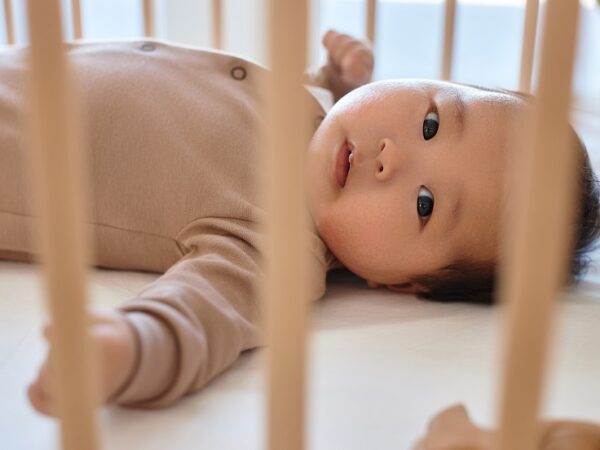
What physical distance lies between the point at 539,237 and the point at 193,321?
32 centimetres

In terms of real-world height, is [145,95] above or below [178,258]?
above

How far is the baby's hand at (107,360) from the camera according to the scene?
46 centimetres

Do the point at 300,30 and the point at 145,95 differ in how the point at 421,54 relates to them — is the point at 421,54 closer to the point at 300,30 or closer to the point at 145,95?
the point at 145,95

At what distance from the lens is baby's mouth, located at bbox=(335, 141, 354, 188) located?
0.79m

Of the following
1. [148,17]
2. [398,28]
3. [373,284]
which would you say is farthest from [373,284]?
[398,28]

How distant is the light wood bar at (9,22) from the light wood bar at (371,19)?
0.51 m

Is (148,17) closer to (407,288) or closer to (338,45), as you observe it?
(338,45)

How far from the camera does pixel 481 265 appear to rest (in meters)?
0.78

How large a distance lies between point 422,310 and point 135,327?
326 mm

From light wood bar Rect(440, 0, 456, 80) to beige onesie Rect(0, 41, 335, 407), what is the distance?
273 millimetres

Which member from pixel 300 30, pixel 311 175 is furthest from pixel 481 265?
pixel 300 30

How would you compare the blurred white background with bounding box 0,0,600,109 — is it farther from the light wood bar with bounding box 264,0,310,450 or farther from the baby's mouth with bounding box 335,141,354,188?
the light wood bar with bounding box 264,0,310,450

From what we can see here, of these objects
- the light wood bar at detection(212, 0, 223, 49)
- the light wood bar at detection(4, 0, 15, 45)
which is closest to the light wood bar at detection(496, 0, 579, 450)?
the light wood bar at detection(212, 0, 223, 49)

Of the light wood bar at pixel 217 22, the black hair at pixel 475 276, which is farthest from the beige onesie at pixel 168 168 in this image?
the light wood bar at pixel 217 22
